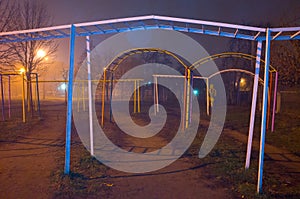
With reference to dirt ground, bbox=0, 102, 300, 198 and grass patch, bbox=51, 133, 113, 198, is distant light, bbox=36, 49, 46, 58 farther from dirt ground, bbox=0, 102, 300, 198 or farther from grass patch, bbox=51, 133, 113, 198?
grass patch, bbox=51, 133, 113, 198

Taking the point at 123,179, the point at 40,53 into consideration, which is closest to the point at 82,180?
the point at 123,179

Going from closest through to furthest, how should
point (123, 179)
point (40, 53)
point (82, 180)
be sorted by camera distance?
1. point (82, 180)
2. point (123, 179)
3. point (40, 53)

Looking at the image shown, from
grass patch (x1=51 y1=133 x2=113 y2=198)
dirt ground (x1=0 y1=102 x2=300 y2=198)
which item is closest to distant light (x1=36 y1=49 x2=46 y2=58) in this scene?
dirt ground (x1=0 y1=102 x2=300 y2=198)

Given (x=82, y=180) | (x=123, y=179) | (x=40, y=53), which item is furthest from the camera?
(x=40, y=53)

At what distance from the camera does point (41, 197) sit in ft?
13.5

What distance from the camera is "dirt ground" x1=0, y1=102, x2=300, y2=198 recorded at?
4316 mm

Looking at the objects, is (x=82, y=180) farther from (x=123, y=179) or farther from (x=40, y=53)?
(x=40, y=53)

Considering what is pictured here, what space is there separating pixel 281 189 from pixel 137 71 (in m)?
29.2

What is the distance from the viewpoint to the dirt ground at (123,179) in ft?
14.2

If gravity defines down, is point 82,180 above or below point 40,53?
below

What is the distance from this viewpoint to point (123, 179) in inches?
197

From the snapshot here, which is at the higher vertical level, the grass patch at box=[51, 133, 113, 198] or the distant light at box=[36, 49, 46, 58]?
the distant light at box=[36, 49, 46, 58]

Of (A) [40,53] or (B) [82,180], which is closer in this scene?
(B) [82,180]

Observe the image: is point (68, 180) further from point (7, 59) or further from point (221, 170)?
point (7, 59)
